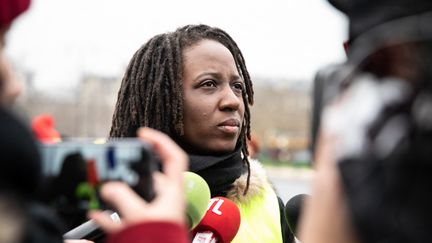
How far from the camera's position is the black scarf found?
98.3 inches

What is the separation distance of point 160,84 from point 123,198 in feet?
5.49

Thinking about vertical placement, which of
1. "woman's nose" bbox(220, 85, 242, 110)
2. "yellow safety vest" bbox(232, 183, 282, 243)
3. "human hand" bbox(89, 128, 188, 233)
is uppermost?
"human hand" bbox(89, 128, 188, 233)

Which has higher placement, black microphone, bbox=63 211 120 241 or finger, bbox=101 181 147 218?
finger, bbox=101 181 147 218

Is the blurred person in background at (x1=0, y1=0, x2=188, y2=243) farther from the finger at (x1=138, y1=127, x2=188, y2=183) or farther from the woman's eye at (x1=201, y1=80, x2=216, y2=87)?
the woman's eye at (x1=201, y1=80, x2=216, y2=87)

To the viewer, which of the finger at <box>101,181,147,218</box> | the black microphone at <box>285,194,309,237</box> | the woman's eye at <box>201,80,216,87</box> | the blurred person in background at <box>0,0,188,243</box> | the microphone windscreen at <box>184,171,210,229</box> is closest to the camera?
the blurred person in background at <box>0,0,188,243</box>

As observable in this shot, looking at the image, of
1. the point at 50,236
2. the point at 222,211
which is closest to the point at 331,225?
the point at 50,236

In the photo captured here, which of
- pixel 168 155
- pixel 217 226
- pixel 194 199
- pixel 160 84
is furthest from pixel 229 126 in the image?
pixel 168 155

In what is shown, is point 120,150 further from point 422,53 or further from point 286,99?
point 286,99

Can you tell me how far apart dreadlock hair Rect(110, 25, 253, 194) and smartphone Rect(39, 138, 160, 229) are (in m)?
1.49

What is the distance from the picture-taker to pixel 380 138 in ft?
3.12

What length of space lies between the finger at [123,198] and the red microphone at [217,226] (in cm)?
113

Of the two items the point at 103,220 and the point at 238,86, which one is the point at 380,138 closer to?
the point at 103,220

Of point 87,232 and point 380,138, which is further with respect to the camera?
point 87,232

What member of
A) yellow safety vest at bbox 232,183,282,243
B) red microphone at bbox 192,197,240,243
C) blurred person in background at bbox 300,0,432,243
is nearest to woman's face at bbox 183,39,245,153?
yellow safety vest at bbox 232,183,282,243
